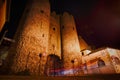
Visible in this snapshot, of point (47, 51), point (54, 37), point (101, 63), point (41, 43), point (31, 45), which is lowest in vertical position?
point (101, 63)

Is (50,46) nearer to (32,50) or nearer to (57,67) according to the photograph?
(57,67)

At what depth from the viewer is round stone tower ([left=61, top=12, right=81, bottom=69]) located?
1559 cm

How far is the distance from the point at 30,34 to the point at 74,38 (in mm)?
7671

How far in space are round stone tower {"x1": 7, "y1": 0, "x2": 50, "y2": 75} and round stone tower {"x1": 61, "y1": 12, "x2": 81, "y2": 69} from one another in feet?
12.6

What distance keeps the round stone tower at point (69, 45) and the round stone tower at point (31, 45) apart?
3.83 m

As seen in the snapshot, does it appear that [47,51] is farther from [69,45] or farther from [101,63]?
[101,63]

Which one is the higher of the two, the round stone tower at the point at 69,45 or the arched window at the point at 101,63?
the round stone tower at the point at 69,45

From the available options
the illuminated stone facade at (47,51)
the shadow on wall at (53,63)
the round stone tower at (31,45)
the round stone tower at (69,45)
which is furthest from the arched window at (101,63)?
the round stone tower at (31,45)

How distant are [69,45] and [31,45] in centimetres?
650

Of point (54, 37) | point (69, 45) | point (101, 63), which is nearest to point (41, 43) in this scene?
point (54, 37)

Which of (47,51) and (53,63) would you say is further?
(53,63)

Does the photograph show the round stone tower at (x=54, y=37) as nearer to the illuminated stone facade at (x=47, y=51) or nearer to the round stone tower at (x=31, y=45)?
the illuminated stone facade at (x=47, y=51)

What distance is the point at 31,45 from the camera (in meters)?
12.0

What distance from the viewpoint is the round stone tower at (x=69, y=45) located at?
1559 cm
